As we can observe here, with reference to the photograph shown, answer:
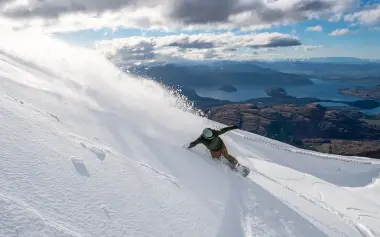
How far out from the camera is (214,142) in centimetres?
1344

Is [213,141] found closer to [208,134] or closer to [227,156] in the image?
[208,134]

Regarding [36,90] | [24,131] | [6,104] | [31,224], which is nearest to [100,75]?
[36,90]

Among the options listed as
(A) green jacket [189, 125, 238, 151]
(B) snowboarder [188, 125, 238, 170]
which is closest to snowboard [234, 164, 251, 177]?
(B) snowboarder [188, 125, 238, 170]

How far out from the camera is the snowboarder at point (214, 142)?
1327 centimetres

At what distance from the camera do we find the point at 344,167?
27.1m

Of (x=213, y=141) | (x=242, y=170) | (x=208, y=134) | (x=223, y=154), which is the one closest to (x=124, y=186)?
(x=208, y=134)

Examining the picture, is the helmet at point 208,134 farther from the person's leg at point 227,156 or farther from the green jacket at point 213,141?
the person's leg at point 227,156

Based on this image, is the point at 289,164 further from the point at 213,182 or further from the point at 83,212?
the point at 83,212

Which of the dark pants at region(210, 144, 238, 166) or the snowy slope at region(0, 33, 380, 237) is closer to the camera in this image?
the snowy slope at region(0, 33, 380, 237)

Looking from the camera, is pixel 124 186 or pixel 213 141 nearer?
pixel 124 186

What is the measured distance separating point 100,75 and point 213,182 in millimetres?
17732

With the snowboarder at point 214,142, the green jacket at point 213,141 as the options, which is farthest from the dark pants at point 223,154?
the green jacket at point 213,141

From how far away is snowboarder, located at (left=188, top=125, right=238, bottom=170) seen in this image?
13273 millimetres

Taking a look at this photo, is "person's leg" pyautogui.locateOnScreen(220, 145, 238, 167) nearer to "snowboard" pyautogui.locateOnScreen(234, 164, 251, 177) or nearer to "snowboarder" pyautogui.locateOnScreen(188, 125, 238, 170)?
"snowboarder" pyautogui.locateOnScreen(188, 125, 238, 170)
